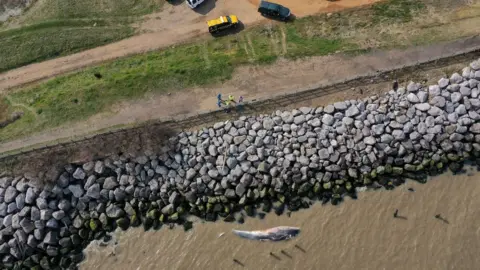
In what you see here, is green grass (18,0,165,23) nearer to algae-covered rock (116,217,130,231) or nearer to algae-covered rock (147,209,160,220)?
algae-covered rock (147,209,160,220)

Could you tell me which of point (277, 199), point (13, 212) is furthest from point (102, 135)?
point (277, 199)

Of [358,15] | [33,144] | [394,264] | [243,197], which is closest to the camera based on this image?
[394,264]

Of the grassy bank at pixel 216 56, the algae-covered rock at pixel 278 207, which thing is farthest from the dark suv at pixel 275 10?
the algae-covered rock at pixel 278 207

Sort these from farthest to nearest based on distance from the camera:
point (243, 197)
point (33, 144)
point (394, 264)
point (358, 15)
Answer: point (358, 15), point (33, 144), point (243, 197), point (394, 264)

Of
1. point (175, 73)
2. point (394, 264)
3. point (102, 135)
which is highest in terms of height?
point (175, 73)

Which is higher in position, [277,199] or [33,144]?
[33,144]

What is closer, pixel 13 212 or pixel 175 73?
pixel 13 212

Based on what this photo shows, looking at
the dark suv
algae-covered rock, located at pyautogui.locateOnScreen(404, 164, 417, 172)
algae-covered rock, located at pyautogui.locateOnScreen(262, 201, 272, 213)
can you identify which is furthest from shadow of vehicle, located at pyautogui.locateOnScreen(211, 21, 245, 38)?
algae-covered rock, located at pyautogui.locateOnScreen(404, 164, 417, 172)

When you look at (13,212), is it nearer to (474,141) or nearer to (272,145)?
(272,145)
